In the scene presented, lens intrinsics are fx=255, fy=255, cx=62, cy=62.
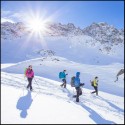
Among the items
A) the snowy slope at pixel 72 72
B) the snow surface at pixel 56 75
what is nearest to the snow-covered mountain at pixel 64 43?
the snow surface at pixel 56 75

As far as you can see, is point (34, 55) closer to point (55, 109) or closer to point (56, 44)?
point (56, 44)

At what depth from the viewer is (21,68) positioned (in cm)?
3328

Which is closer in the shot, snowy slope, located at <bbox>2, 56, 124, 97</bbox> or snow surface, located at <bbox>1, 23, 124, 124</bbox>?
snow surface, located at <bbox>1, 23, 124, 124</bbox>

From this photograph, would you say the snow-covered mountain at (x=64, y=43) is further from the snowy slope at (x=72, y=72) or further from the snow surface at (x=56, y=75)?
the snowy slope at (x=72, y=72)

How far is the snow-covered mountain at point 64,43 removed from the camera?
2333 inches

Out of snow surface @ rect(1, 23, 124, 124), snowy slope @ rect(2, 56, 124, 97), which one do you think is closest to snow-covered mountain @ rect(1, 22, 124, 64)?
snow surface @ rect(1, 23, 124, 124)

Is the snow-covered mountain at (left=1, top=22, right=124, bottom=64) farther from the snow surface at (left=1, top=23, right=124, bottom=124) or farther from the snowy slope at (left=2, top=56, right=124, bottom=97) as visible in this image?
the snowy slope at (left=2, top=56, right=124, bottom=97)

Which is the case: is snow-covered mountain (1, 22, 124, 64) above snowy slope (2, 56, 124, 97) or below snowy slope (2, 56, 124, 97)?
above

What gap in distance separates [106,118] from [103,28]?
8194 centimetres

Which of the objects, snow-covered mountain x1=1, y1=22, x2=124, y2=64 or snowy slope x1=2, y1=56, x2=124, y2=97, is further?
snow-covered mountain x1=1, y1=22, x2=124, y2=64

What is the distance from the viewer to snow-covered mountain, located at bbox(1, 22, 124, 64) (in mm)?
59259

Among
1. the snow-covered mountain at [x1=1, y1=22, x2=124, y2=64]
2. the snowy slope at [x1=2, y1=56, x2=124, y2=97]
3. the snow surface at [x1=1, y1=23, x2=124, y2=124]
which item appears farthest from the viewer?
the snow-covered mountain at [x1=1, y1=22, x2=124, y2=64]

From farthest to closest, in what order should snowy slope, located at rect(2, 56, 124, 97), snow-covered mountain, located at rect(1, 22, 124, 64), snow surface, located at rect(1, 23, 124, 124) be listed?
snow-covered mountain, located at rect(1, 22, 124, 64)
snowy slope, located at rect(2, 56, 124, 97)
snow surface, located at rect(1, 23, 124, 124)

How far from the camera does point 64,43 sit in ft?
224
